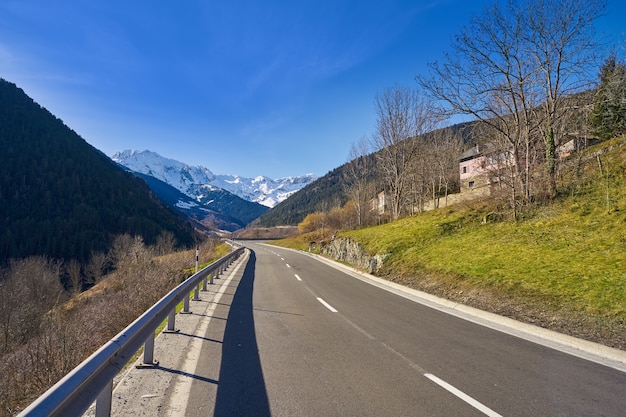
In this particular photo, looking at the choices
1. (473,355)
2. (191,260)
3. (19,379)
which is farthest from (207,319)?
(191,260)

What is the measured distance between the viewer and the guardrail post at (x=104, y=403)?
3.14m

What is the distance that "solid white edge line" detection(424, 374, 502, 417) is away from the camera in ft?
12.1

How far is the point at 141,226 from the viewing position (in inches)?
4599

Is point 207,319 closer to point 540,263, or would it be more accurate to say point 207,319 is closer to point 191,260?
point 540,263

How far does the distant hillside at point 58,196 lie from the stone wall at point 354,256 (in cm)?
9364

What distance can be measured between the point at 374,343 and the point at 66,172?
158209mm

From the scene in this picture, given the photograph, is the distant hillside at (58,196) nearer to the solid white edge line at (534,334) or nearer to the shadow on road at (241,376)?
the shadow on road at (241,376)

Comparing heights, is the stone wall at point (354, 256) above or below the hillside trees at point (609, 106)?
below

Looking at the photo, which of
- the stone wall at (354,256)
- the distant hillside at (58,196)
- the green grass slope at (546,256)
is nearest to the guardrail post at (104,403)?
the green grass slope at (546,256)

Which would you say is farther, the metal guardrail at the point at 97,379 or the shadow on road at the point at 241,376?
the shadow on road at the point at 241,376

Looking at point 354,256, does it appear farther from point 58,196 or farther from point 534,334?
point 58,196

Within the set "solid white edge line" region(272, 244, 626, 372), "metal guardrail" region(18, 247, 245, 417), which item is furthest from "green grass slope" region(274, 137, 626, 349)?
"metal guardrail" region(18, 247, 245, 417)

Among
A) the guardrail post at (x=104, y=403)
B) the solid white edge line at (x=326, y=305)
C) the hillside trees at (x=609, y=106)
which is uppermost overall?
the hillside trees at (x=609, y=106)

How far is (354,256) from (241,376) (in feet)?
63.6
